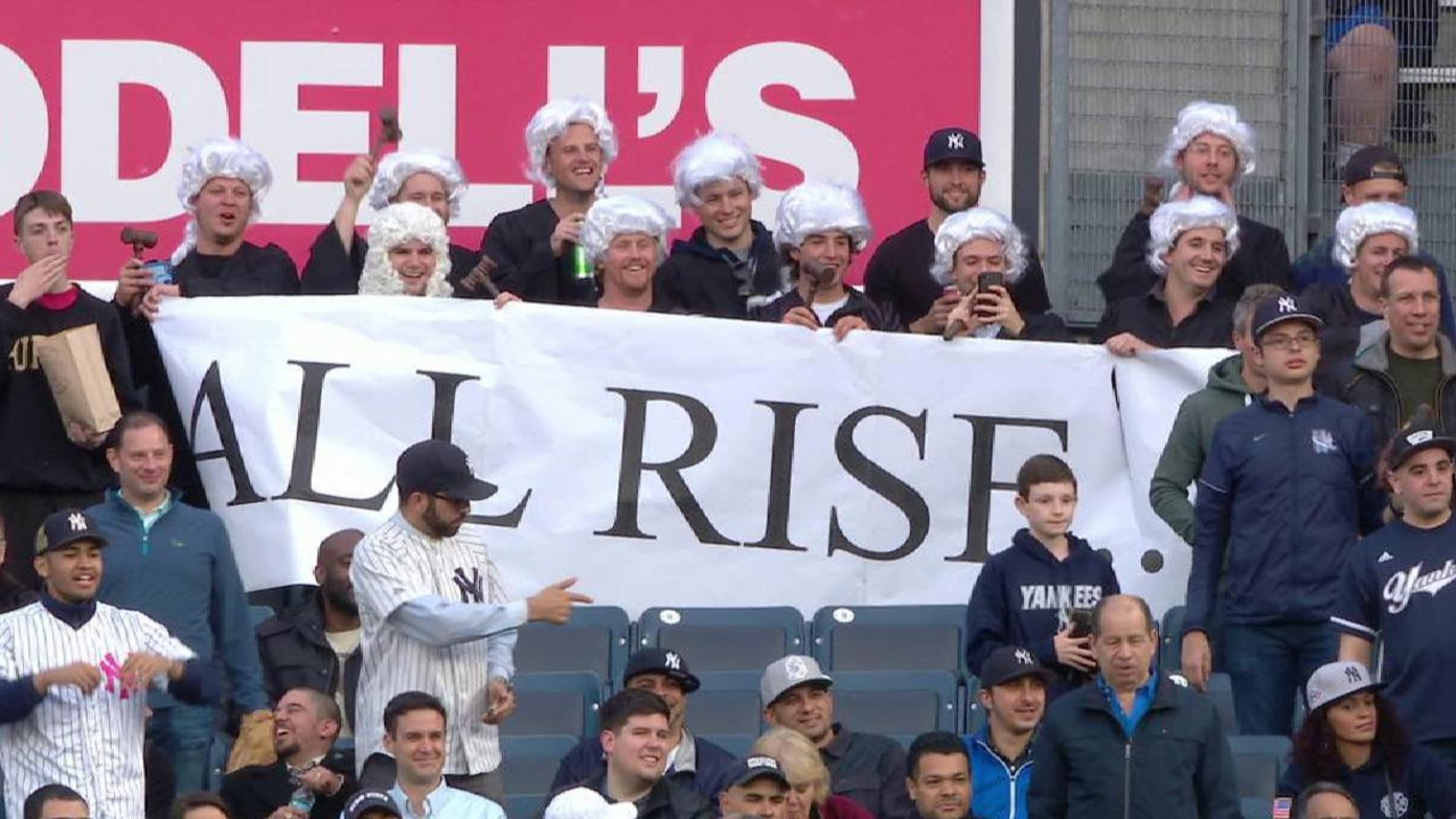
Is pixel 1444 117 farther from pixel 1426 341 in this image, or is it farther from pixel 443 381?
pixel 443 381

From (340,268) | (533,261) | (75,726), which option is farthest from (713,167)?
(75,726)

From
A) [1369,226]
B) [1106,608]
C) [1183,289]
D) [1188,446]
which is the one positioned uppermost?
[1369,226]

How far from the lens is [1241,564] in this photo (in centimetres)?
1102

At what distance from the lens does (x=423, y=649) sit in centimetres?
972

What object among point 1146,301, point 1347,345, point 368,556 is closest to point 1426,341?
point 1347,345

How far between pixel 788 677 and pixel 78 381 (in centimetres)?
278

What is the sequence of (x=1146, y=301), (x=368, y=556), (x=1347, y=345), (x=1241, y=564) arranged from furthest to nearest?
1. (x=1146, y=301)
2. (x=1347, y=345)
3. (x=1241, y=564)
4. (x=368, y=556)

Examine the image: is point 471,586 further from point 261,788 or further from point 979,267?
point 979,267

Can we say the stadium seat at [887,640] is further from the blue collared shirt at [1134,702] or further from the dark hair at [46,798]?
the dark hair at [46,798]

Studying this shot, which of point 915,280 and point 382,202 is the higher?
point 382,202

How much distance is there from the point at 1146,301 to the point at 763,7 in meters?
2.51

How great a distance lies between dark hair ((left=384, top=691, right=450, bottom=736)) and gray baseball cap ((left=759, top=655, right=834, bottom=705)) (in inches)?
52.8

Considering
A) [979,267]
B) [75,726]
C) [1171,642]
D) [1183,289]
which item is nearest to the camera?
[75,726]

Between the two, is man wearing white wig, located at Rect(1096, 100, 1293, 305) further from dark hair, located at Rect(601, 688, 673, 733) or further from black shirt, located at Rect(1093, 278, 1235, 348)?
dark hair, located at Rect(601, 688, 673, 733)
